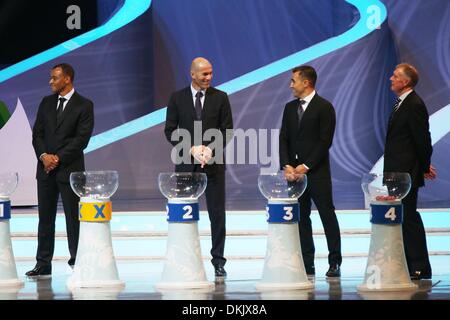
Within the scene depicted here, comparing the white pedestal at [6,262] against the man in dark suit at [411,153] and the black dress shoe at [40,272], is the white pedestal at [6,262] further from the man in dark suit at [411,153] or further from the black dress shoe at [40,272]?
the man in dark suit at [411,153]

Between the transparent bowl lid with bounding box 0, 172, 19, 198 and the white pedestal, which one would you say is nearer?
the white pedestal

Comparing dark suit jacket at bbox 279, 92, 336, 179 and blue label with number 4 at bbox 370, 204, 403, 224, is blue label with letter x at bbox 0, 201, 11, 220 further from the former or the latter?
blue label with number 4 at bbox 370, 204, 403, 224

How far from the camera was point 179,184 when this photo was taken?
17.0ft

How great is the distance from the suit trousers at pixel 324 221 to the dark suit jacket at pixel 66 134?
4.99ft

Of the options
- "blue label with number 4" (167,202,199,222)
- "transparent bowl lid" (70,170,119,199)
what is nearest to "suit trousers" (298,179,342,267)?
"blue label with number 4" (167,202,199,222)

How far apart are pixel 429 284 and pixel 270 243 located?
1010 millimetres

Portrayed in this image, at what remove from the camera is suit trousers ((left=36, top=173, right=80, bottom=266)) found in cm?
608

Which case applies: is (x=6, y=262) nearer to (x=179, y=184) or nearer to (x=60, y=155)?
(x=60, y=155)

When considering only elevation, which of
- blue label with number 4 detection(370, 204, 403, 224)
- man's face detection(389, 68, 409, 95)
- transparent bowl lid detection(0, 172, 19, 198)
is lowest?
blue label with number 4 detection(370, 204, 403, 224)

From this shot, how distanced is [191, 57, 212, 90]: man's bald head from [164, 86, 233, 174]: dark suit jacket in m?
0.11

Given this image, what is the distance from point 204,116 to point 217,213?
0.64 metres
